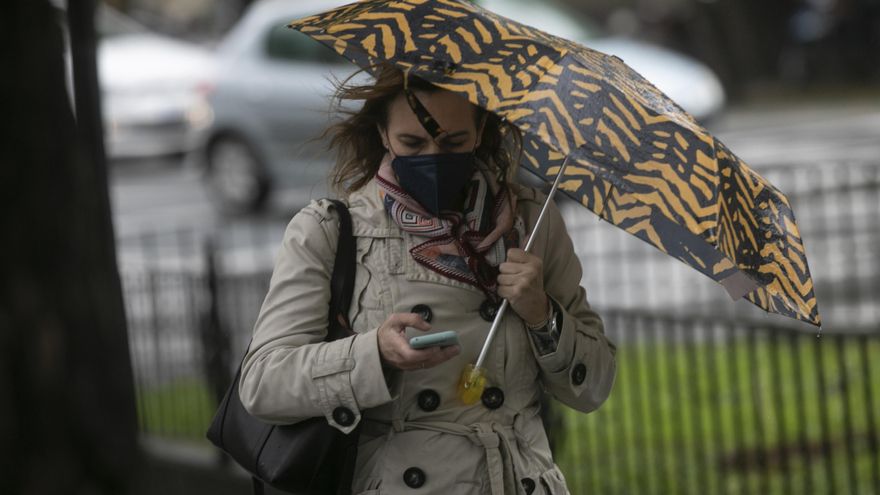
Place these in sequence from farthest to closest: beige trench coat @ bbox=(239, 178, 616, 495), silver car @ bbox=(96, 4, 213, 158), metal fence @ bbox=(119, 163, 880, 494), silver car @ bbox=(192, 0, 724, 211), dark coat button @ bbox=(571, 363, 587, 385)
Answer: silver car @ bbox=(96, 4, 213, 158)
silver car @ bbox=(192, 0, 724, 211)
metal fence @ bbox=(119, 163, 880, 494)
dark coat button @ bbox=(571, 363, 587, 385)
beige trench coat @ bbox=(239, 178, 616, 495)

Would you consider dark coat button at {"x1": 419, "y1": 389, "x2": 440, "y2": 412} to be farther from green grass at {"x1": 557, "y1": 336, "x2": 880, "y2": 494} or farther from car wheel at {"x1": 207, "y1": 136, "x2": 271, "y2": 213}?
car wheel at {"x1": 207, "y1": 136, "x2": 271, "y2": 213}

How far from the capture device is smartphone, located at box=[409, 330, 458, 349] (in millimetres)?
2543

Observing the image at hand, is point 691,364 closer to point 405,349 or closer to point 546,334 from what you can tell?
point 546,334

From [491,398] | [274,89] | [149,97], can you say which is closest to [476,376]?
[491,398]

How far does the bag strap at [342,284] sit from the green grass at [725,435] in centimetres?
251

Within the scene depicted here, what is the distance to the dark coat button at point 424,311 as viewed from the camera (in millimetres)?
2775

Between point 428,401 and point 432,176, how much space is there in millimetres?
426

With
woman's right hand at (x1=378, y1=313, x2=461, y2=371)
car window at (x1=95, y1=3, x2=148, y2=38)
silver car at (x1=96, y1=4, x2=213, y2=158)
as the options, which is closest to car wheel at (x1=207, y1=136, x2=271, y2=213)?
silver car at (x1=96, y1=4, x2=213, y2=158)

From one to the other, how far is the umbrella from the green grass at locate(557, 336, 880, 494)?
216 centimetres

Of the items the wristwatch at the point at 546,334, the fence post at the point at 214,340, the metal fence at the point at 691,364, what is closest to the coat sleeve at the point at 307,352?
the wristwatch at the point at 546,334

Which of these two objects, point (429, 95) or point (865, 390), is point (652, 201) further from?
point (865, 390)

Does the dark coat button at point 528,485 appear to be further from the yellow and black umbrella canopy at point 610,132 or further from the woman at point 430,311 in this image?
the yellow and black umbrella canopy at point 610,132

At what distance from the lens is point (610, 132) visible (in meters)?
2.70

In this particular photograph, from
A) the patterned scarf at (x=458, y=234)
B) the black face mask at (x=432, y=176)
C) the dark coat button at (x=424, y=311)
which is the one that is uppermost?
the black face mask at (x=432, y=176)
